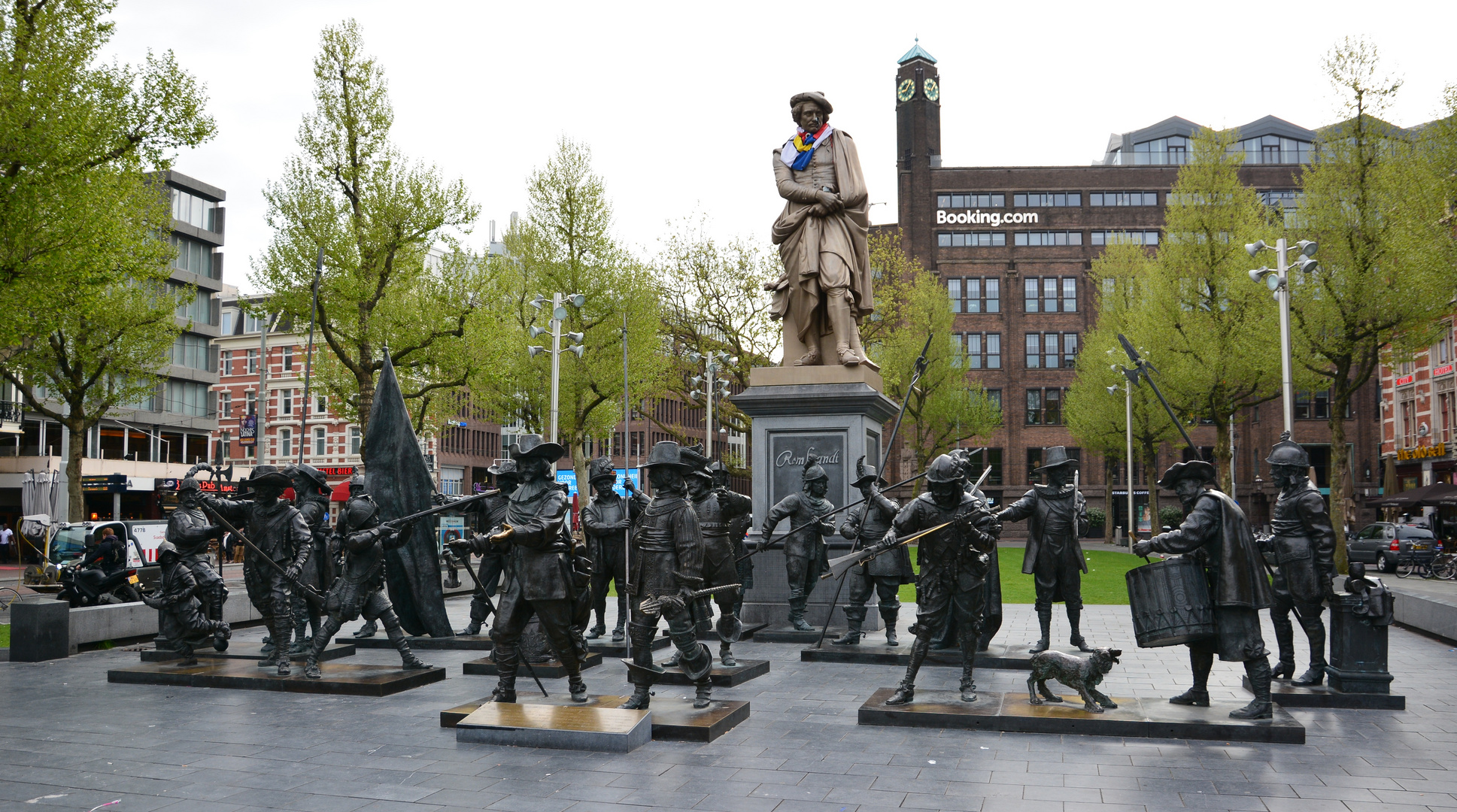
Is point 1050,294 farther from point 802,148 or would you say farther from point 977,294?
point 802,148

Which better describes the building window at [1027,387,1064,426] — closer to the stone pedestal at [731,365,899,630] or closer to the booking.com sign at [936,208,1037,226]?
the booking.com sign at [936,208,1037,226]

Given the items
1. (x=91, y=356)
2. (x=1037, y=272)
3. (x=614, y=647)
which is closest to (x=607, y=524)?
(x=614, y=647)

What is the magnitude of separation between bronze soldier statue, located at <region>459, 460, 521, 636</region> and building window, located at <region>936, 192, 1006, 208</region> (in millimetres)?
54548

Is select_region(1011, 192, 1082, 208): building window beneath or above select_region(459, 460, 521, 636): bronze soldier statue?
above

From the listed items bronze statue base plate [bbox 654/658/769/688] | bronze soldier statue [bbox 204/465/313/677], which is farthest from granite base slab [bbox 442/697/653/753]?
bronze soldier statue [bbox 204/465/313/677]

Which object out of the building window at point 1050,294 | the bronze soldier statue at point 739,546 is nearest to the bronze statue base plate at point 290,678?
the bronze soldier statue at point 739,546

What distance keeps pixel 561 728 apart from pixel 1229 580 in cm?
499

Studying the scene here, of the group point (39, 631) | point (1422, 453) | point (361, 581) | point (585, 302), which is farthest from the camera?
point (1422, 453)

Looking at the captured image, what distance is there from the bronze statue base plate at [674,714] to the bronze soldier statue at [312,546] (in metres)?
3.18

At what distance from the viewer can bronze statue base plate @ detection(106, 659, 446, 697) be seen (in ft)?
30.5

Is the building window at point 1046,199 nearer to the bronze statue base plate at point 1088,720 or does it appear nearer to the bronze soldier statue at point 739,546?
the bronze soldier statue at point 739,546

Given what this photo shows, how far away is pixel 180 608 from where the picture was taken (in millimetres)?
10609

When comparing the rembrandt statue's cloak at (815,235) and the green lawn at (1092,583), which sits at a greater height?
the rembrandt statue's cloak at (815,235)

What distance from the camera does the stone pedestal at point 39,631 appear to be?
11719 millimetres
